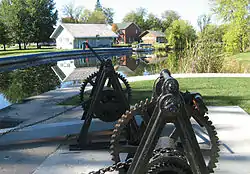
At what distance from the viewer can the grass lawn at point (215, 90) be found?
8.80m

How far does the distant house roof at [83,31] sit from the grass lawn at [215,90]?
47.2 m

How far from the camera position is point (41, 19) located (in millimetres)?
61562

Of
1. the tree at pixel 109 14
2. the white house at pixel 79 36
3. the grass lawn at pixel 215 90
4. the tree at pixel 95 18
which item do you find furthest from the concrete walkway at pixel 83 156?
the tree at pixel 109 14

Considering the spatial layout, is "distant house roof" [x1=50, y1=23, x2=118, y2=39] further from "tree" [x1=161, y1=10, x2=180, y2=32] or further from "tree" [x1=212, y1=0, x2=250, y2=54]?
"tree" [x1=161, y1=10, x2=180, y2=32]

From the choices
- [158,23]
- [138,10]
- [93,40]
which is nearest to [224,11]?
[93,40]

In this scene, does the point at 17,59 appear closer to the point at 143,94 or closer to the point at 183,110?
the point at 143,94

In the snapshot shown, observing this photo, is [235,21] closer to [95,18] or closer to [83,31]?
[83,31]

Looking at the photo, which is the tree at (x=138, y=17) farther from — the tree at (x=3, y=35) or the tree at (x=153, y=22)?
the tree at (x=3, y=35)

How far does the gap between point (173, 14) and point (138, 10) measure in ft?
44.3

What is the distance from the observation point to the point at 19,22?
5922 cm

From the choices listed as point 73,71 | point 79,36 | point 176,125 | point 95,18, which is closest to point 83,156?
point 176,125

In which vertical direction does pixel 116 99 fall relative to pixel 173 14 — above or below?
below

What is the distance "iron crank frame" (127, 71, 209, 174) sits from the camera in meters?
2.88

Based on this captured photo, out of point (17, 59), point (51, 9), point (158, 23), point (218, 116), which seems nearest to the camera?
point (218, 116)
